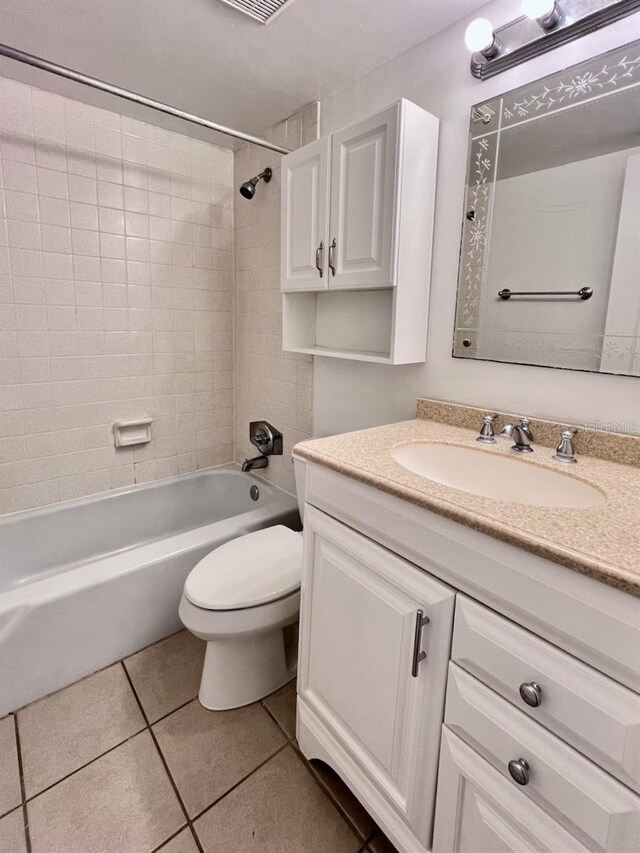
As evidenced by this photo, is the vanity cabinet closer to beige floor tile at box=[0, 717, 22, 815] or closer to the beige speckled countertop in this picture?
the beige speckled countertop

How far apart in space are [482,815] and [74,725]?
1.23m

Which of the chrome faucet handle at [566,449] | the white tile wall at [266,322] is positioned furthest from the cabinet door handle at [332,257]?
the chrome faucet handle at [566,449]

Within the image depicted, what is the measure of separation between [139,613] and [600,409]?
5.44ft

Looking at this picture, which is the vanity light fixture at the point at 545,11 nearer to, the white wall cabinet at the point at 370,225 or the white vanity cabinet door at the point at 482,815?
the white wall cabinet at the point at 370,225

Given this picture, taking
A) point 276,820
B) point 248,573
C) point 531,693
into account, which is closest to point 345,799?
point 276,820

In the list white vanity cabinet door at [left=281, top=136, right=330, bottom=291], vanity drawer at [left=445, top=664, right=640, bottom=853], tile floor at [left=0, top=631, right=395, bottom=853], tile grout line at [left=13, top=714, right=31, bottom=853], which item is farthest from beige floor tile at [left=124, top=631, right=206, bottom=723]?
white vanity cabinet door at [left=281, top=136, right=330, bottom=291]

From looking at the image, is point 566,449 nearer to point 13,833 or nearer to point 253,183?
point 13,833

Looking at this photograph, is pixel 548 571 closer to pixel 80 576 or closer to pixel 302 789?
pixel 302 789

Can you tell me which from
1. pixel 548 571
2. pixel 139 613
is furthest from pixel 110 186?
pixel 548 571

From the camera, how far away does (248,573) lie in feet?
4.73

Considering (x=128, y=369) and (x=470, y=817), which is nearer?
(x=470, y=817)

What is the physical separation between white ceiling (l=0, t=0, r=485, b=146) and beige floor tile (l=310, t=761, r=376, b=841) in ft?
7.10

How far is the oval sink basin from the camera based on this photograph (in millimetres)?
979

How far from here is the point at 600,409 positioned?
43.2 inches
